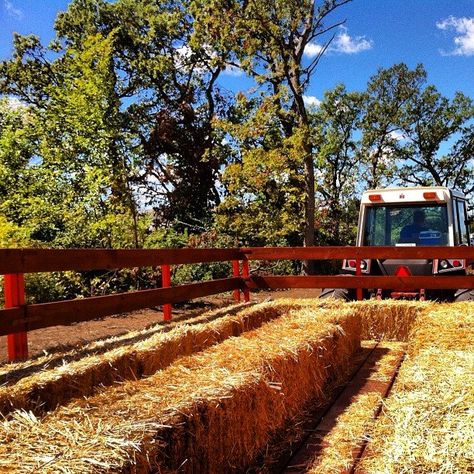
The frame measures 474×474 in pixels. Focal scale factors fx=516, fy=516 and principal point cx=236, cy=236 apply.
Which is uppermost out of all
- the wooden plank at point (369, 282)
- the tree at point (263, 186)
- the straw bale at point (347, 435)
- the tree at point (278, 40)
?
the tree at point (278, 40)

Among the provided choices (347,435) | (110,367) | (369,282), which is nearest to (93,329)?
(369,282)

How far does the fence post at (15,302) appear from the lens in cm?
385

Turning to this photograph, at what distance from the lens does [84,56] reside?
1136cm

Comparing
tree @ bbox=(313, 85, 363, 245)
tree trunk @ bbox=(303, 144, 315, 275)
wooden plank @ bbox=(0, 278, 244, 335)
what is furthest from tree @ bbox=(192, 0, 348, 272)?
wooden plank @ bbox=(0, 278, 244, 335)

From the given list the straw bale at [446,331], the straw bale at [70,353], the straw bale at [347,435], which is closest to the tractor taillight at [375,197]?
the straw bale at [446,331]

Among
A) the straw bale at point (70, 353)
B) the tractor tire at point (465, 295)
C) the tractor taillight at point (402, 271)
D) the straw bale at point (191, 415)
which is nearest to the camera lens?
the straw bale at point (191, 415)

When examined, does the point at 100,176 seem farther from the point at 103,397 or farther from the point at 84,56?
the point at 103,397

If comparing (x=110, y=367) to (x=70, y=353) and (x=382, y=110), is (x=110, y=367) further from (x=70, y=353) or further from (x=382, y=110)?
(x=382, y=110)

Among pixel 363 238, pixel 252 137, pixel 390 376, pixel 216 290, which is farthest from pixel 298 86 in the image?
pixel 390 376

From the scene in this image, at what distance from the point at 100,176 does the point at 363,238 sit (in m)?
5.96

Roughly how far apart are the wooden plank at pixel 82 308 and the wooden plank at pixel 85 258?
0.29 meters

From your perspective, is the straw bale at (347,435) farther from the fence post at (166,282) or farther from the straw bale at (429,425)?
the fence post at (166,282)

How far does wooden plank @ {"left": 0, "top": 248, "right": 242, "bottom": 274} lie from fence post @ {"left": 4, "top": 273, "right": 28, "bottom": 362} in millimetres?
112

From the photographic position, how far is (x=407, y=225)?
816 centimetres
